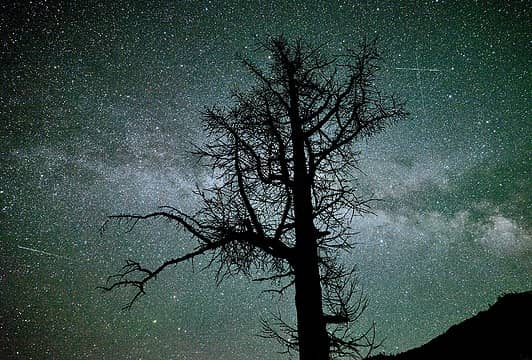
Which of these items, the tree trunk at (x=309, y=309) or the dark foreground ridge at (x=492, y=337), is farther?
the tree trunk at (x=309, y=309)

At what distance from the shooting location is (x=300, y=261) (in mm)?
5152

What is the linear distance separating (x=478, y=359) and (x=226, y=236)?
3753mm

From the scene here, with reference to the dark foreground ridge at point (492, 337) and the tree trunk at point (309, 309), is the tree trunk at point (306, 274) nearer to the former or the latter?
the tree trunk at point (309, 309)

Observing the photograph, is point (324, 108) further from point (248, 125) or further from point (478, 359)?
point (478, 359)

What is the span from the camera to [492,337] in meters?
4.91

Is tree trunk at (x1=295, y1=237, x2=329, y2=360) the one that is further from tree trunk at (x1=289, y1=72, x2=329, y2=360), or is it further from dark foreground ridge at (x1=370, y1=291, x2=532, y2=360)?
dark foreground ridge at (x1=370, y1=291, x2=532, y2=360)

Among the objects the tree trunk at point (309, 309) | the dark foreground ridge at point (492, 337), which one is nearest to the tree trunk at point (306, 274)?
the tree trunk at point (309, 309)

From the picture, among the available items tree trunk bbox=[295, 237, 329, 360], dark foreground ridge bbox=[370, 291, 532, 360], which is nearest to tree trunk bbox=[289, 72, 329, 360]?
tree trunk bbox=[295, 237, 329, 360]

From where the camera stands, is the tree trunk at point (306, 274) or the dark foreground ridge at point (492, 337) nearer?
the dark foreground ridge at point (492, 337)

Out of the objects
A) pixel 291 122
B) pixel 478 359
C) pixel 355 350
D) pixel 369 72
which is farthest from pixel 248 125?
pixel 478 359

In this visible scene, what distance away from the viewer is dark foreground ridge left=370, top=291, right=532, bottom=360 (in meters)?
4.45

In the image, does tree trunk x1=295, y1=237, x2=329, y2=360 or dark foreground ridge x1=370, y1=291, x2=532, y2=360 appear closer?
dark foreground ridge x1=370, y1=291, x2=532, y2=360

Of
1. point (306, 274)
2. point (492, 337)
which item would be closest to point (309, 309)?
point (306, 274)

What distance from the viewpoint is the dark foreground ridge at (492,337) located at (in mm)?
4449
